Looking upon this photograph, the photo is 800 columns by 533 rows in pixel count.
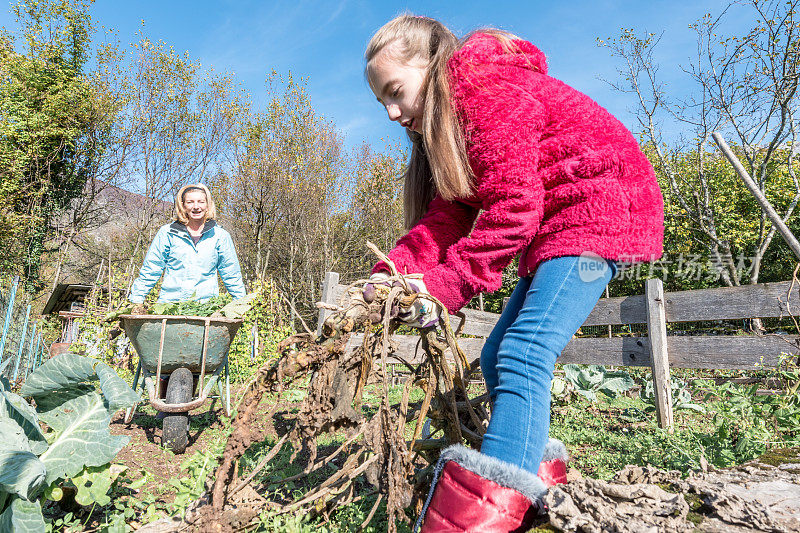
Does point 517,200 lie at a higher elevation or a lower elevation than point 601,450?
higher

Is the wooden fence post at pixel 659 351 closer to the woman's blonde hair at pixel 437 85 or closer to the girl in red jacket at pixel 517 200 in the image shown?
the girl in red jacket at pixel 517 200

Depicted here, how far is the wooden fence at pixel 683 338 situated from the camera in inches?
148

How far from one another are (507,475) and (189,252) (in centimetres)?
393

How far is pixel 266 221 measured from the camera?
14.2 metres

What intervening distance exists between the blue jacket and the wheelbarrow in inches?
26.8

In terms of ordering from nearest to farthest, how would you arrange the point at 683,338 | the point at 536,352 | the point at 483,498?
1. the point at 483,498
2. the point at 536,352
3. the point at 683,338

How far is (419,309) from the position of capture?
150 centimetres

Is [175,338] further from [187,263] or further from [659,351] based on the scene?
[659,351]

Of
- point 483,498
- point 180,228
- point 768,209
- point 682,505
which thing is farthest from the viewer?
point 180,228

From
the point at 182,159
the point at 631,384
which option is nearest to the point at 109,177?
the point at 182,159

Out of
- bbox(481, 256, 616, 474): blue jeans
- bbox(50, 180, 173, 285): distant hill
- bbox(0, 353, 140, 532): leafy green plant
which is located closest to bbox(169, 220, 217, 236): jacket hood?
bbox(0, 353, 140, 532): leafy green plant

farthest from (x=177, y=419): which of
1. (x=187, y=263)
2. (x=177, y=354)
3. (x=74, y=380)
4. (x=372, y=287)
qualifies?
(x=372, y=287)

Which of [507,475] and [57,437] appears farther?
[57,437]

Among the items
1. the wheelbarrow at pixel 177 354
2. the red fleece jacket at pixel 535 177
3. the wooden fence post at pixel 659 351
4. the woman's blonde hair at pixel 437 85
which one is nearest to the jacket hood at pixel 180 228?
the wheelbarrow at pixel 177 354
